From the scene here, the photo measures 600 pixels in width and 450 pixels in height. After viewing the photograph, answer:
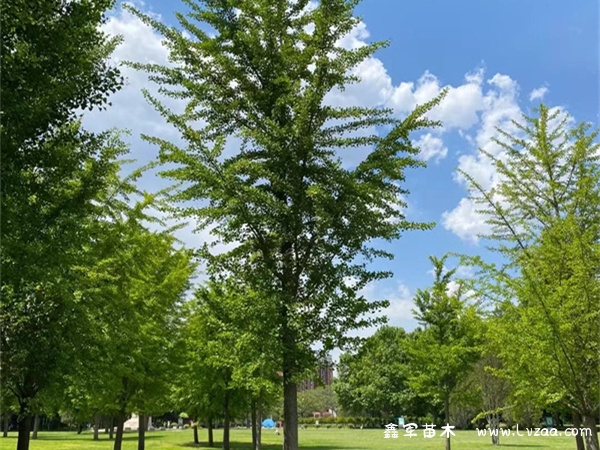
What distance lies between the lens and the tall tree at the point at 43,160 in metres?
5.55

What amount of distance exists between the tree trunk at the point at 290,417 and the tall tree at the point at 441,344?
41.1ft

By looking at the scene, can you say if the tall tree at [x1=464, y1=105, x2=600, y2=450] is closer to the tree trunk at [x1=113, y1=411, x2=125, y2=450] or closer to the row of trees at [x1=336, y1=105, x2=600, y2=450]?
the row of trees at [x1=336, y1=105, x2=600, y2=450]

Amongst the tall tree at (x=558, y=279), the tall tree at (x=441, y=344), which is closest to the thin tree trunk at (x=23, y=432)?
the tall tree at (x=558, y=279)

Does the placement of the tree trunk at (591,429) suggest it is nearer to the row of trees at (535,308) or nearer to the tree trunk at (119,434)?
the row of trees at (535,308)

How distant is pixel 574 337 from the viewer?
26.1ft

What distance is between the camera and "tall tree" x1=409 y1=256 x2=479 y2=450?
813 inches

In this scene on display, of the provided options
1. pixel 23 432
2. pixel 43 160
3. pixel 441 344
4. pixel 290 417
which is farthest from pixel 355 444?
pixel 43 160

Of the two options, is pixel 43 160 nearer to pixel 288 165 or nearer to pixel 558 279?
pixel 288 165

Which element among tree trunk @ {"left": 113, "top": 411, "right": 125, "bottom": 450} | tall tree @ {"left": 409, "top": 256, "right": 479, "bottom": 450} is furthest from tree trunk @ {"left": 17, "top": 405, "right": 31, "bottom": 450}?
tall tree @ {"left": 409, "top": 256, "right": 479, "bottom": 450}

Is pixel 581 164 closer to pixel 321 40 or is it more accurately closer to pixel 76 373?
pixel 321 40

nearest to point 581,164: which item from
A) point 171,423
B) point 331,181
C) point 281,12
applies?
point 331,181

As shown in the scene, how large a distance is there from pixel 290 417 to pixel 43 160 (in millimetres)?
5605

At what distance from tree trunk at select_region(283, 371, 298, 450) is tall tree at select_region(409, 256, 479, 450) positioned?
41.1ft

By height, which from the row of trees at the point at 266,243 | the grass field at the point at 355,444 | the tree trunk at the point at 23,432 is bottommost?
the grass field at the point at 355,444
